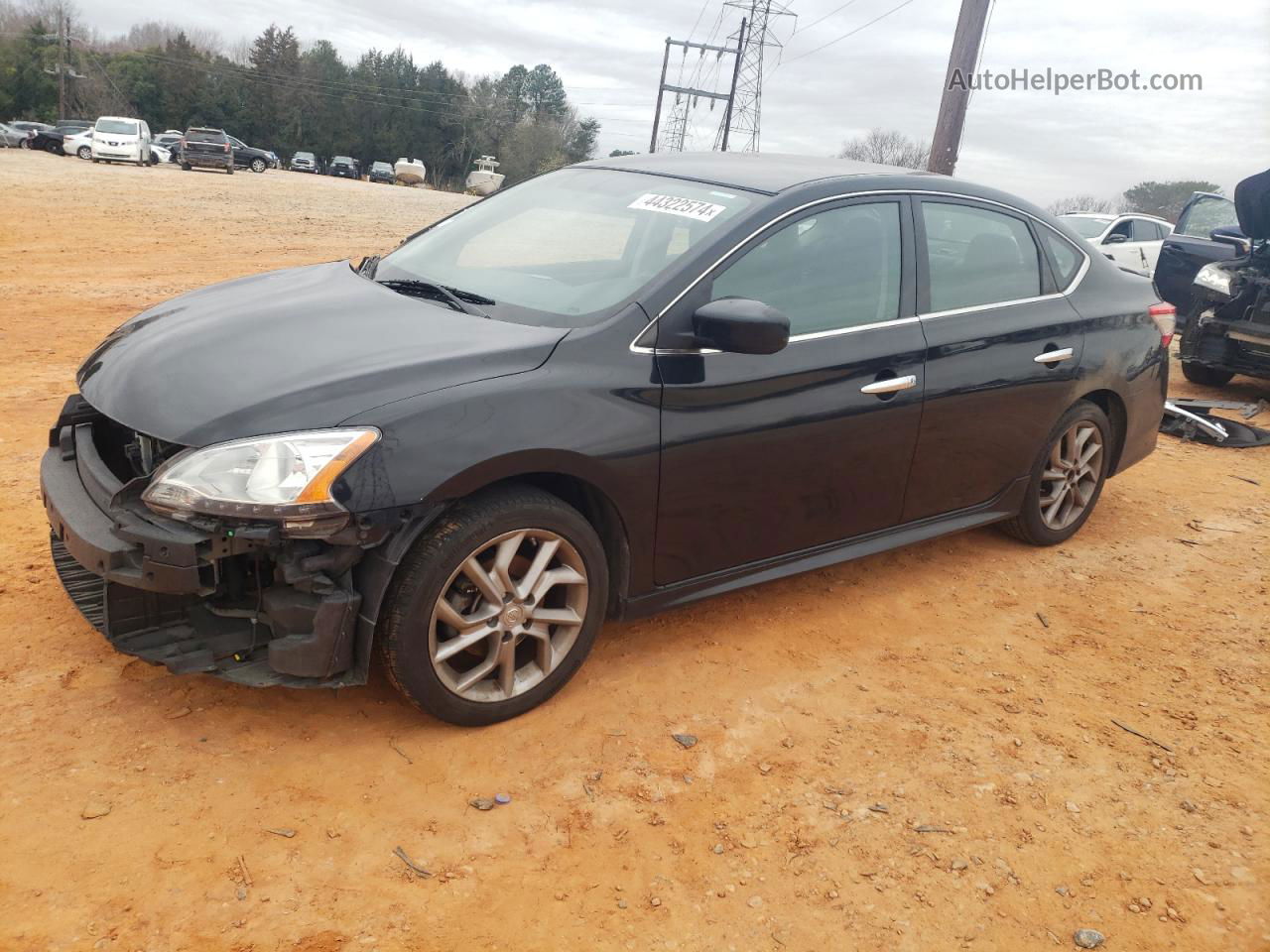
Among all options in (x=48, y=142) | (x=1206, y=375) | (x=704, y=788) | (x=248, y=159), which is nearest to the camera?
(x=704, y=788)

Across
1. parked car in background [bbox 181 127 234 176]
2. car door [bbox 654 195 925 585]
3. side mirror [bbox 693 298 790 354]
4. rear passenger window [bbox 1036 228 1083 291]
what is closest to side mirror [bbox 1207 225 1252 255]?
rear passenger window [bbox 1036 228 1083 291]

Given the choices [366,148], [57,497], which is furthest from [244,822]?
[366,148]

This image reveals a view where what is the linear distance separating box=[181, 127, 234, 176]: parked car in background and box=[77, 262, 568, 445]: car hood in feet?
132

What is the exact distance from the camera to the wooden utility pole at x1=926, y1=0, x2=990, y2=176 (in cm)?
1071

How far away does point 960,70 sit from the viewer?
10727mm

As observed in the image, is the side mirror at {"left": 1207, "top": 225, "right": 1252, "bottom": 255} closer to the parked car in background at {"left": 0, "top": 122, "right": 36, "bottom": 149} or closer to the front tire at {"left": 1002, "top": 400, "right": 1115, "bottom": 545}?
the front tire at {"left": 1002, "top": 400, "right": 1115, "bottom": 545}

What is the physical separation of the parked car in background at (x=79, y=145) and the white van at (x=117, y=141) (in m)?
2.78

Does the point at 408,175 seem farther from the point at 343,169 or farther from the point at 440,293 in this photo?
the point at 440,293

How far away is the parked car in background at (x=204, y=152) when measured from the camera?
38.7 metres

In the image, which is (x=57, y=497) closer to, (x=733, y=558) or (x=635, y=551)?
(x=635, y=551)

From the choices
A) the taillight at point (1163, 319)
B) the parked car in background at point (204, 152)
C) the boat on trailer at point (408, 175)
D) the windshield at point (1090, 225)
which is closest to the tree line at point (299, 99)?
the boat on trailer at point (408, 175)

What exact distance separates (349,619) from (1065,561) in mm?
Result: 3723

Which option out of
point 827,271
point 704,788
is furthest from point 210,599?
point 827,271

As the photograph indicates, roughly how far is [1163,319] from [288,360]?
4358 mm
